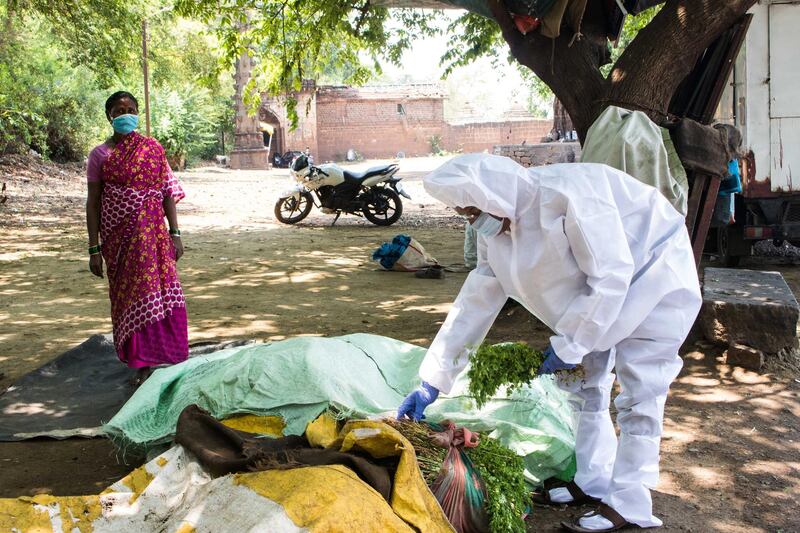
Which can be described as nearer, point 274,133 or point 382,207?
point 382,207

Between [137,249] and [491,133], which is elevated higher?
[491,133]

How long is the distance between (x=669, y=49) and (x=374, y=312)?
325 centimetres

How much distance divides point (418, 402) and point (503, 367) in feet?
1.35

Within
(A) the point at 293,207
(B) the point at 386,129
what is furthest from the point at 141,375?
(B) the point at 386,129

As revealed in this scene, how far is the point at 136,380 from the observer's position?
5.04 metres

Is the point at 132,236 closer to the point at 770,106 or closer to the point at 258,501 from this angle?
the point at 258,501

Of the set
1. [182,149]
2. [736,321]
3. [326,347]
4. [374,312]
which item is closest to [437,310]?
[374,312]

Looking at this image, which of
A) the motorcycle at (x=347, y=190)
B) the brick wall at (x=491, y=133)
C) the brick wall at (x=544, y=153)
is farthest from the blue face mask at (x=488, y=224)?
the brick wall at (x=491, y=133)

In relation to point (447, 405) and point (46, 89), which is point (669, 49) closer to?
point (447, 405)

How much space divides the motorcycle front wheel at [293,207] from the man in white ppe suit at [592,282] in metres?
10.5

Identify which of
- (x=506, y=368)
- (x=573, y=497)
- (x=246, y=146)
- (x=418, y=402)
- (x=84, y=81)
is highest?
(x=84, y=81)

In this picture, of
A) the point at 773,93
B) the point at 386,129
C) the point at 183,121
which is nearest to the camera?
the point at 773,93

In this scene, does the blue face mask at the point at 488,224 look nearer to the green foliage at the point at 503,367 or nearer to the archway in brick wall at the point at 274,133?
the green foliage at the point at 503,367

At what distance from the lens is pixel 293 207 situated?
13.6 m
